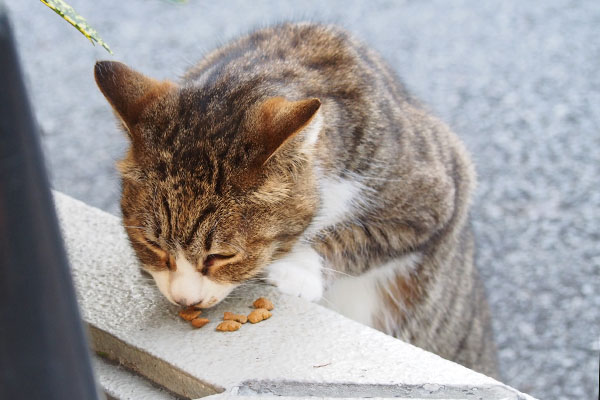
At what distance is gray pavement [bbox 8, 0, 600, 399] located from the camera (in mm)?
3615

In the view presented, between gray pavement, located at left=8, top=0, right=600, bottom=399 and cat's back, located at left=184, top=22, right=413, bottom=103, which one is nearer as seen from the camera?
cat's back, located at left=184, top=22, right=413, bottom=103

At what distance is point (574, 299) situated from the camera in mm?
3670

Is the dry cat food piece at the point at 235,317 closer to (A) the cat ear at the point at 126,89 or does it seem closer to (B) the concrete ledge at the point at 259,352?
(B) the concrete ledge at the point at 259,352

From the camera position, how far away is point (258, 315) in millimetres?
2004

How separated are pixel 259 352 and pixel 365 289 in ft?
2.74

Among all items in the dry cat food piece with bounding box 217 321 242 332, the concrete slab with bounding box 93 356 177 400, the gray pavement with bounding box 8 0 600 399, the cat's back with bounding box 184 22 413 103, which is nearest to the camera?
the concrete slab with bounding box 93 356 177 400

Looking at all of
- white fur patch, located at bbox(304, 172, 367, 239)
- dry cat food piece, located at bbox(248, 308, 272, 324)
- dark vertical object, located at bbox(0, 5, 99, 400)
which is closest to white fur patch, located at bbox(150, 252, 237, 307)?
dry cat food piece, located at bbox(248, 308, 272, 324)

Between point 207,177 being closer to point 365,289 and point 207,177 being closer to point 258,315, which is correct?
point 258,315

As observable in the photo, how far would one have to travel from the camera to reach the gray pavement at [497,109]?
3615mm

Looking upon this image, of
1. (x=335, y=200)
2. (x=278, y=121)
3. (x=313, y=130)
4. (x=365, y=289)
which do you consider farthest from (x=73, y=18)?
(x=365, y=289)

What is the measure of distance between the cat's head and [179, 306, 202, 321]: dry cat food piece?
7cm

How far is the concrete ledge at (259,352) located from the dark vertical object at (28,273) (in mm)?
744

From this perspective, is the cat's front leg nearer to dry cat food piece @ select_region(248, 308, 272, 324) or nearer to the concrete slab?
dry cat food piece @ select_region(248, 308, 272, 324)

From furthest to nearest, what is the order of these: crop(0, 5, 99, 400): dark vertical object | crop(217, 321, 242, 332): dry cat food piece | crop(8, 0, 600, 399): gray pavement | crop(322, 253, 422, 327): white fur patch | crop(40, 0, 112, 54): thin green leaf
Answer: crop(8, 0, 600, 399): gray pavement < crop(322, 253, 422, 327): white fur patch < crop(217, 321, 242, 332): dry cat food piece < crop(40, 0, 112, 54): thin green leaf < crop(0, 5, 99, 400): dark vertical object
